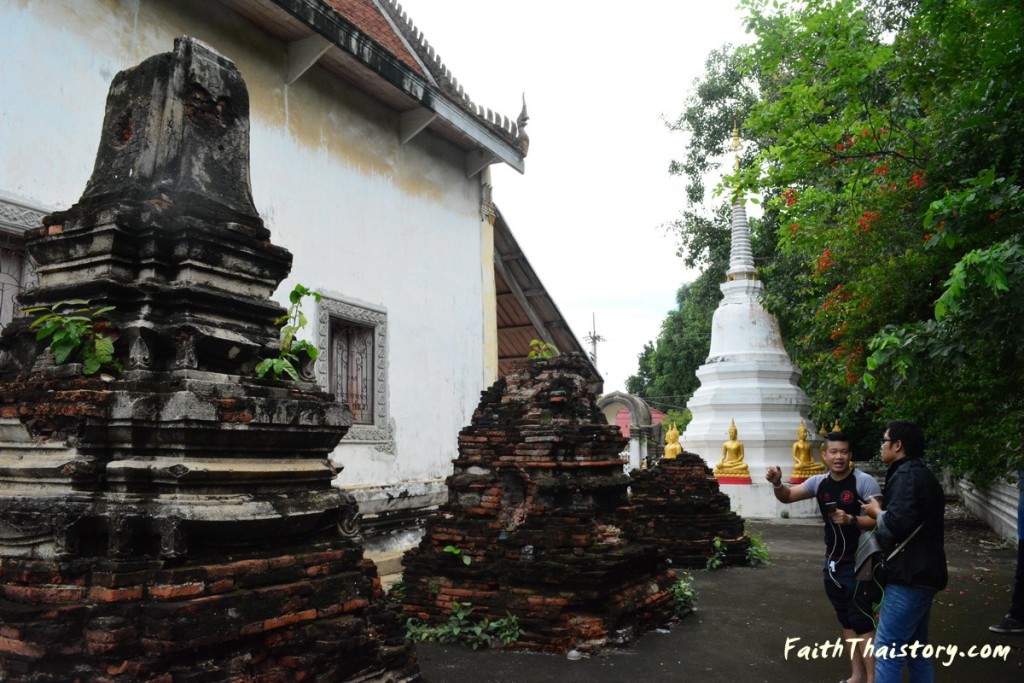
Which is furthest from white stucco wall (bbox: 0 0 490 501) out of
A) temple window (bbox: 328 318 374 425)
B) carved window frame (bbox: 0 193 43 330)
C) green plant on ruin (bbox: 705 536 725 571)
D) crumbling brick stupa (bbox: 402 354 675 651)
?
green plant on ruin (bbox: 705 536 725 571)

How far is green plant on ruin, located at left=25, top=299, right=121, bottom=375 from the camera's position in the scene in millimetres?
3637

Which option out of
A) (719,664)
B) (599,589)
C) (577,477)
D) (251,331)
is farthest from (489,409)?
(251,331)

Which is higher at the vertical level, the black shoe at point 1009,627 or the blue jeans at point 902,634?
the blue jeans at point 902,634

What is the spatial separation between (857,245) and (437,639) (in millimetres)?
6758

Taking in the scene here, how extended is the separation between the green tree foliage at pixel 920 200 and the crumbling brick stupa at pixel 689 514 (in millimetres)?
2437

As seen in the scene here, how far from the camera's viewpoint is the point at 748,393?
60.1 feet

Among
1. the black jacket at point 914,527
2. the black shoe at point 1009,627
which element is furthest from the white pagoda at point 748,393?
the black jacket at point 914,527

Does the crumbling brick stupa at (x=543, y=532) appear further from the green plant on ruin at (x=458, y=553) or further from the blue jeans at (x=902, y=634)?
the blue jeans at (x=902, y=634)

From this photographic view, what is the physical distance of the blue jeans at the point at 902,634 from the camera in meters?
3.93

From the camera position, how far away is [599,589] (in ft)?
19.9

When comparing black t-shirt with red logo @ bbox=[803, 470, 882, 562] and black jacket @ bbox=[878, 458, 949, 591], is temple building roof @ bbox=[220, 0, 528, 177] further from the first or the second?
black jacket @ bbox=[878, 458, 949, 591]

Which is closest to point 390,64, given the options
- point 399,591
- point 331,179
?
point 331,179

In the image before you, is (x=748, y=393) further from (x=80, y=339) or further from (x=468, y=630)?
(x=80, y=339)

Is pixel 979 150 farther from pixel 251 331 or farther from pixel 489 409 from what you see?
pixel 251 331
